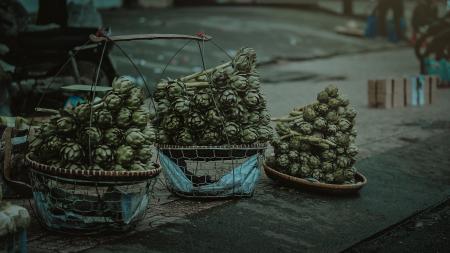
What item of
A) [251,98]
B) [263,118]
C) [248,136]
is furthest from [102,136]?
[263,118]

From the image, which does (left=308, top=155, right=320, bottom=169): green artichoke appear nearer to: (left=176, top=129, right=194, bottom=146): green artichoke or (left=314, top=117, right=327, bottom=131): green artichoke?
(left=314, top=117, right=327, bottom=131): green artichoke

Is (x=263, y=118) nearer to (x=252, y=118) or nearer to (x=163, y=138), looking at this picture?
(x=252, y=118)

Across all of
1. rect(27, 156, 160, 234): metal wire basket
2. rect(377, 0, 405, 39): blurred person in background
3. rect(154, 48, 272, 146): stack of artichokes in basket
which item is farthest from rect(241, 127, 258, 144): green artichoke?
rect(377, 0, 405, 39): blurred person in background

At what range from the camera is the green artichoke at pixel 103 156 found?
14.9 ft

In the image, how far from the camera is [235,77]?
555cm

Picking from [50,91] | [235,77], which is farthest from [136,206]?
[50,91]

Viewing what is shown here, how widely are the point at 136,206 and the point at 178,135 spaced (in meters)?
0.90

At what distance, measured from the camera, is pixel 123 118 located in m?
4.73

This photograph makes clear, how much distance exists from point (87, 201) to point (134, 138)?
527 millimetres

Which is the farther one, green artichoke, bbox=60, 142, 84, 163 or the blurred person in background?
the blurred person in background

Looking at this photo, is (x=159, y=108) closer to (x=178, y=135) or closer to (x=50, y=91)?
(x=178, y=135)

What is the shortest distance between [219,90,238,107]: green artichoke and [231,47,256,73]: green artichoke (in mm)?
275

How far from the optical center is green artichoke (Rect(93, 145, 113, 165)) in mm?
4547

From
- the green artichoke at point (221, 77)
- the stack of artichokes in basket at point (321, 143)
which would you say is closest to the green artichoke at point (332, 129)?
the stack of artichokes in basket at point (321, 143)
